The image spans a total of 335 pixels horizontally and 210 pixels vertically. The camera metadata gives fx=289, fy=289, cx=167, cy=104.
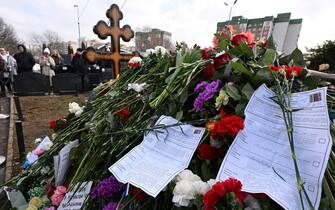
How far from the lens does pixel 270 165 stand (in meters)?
0.84

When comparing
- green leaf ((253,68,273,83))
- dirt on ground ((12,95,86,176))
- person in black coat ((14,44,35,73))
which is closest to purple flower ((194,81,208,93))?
green leaf ((253,68,273,83))

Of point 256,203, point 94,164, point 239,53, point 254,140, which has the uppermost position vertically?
point 239,53

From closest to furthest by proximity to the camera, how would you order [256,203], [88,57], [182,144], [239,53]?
[256,203], [182,144], [239,53], [88,57]

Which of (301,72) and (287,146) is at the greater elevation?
(301,72)

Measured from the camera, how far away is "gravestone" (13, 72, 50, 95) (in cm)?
840

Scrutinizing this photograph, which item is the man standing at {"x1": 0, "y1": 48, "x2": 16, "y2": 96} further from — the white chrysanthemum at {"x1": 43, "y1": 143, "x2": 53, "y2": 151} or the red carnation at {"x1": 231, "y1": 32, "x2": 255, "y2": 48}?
the red carnation at {"x1": 231, "y1": 32, "x2": 255, "y2": 48}

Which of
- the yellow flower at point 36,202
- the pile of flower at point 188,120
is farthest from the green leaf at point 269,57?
the yellow flower at point 36,202

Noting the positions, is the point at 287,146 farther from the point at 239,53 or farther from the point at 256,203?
the point at 239,53

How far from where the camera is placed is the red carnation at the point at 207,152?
95 cm

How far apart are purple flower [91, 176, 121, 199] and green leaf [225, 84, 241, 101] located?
1.73 feet

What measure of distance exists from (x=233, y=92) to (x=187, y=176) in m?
0.36

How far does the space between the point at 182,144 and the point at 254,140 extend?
256mm

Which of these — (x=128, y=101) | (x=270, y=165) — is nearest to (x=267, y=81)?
(x=270, y=165)

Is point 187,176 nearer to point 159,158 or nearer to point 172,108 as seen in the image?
point 159,158
